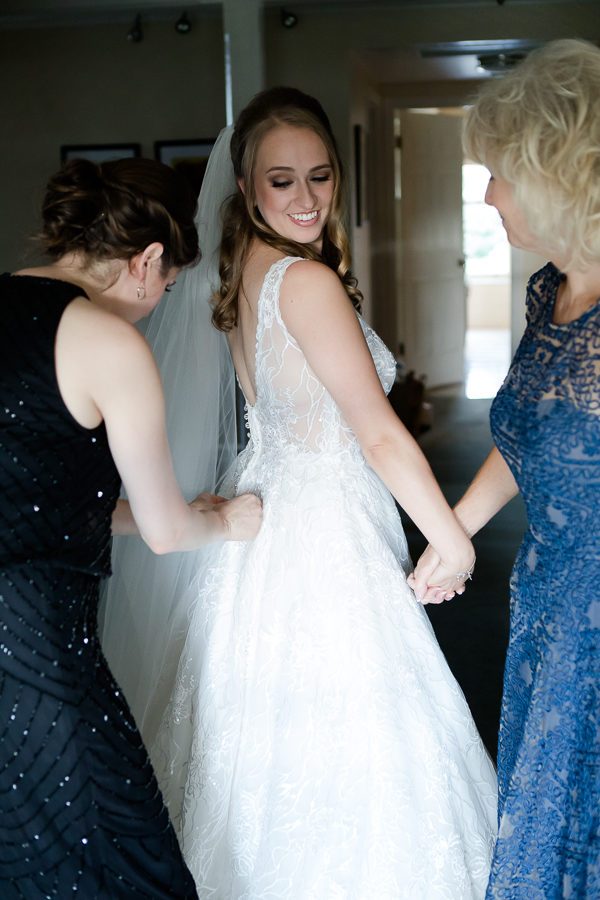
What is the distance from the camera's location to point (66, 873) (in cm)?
132

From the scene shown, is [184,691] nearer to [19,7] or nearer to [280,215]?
[280,215]

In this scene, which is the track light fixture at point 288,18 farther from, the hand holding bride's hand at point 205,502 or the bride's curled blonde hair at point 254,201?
the hand holding bride's hand at point 205,502

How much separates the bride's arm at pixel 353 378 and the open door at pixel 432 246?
341 centimetres

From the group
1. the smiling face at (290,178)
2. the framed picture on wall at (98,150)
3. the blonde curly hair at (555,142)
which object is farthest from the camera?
the framed picture on wall at (98,150)

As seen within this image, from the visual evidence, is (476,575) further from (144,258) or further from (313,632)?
(144,258)

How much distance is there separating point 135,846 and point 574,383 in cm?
95

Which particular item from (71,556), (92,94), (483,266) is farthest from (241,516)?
(92,94)

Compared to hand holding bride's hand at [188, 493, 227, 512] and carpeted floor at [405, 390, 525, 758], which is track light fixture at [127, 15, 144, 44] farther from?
hand holding bride's hand at [188, 493, 227, 512]

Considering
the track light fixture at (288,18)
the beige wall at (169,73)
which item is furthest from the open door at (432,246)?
the track light fixture at (288,18)

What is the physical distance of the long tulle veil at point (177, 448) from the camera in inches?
83.6

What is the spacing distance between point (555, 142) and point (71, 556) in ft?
3.06

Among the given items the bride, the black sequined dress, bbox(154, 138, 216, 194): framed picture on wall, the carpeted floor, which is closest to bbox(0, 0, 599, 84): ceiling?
bbox(154, 138, 216, 194): framed picture on wall

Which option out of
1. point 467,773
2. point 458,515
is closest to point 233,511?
point 458,515

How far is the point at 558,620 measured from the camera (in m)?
1.53
